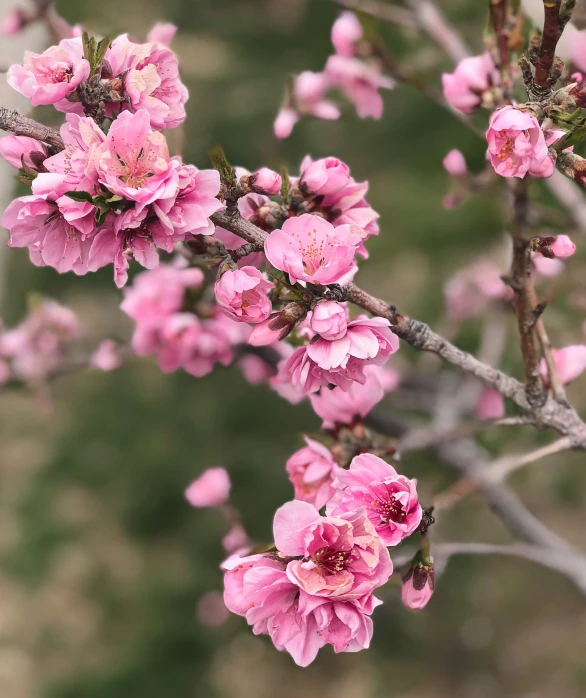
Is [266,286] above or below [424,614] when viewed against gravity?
above

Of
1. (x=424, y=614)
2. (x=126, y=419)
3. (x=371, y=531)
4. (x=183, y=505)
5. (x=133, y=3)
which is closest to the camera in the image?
(x=371, y=531)

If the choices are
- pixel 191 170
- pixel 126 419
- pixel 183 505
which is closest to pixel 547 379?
pixel 191 170

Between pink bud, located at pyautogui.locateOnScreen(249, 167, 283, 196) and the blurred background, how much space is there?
99 cm

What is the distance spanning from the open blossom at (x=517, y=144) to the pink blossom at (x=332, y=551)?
0.33 meters

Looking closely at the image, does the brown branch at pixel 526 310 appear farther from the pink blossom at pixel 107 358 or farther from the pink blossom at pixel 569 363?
the pink blossom at pixel 107 358

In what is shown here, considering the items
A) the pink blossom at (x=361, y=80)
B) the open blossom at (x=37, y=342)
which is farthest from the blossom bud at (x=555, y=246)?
the open blossom at (x=37, y=342)

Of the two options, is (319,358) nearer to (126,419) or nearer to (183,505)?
(183,505)

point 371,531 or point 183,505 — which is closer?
point 371,531

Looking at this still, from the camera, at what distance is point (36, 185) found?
1.69 ft

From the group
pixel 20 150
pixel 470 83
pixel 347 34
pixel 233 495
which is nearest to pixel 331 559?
pixel 20 150

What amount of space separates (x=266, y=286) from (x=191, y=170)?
11 cm

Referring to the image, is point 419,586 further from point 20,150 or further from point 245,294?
point 20,150

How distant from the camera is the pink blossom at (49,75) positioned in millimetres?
542

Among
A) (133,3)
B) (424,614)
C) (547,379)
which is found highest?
(547,379)
